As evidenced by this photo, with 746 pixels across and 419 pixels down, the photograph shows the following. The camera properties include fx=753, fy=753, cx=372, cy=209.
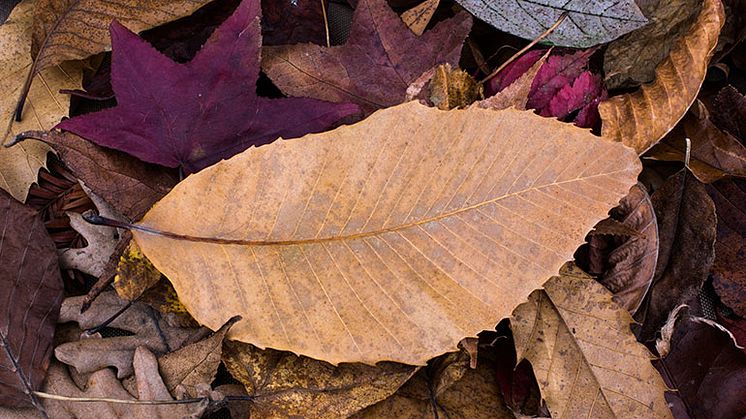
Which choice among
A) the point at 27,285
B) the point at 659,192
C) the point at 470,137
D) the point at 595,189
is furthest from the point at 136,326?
the point at 659,192

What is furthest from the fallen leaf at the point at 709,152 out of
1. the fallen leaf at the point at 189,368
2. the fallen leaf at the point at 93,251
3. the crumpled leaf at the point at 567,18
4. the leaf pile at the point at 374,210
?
the fallen leaf at the point at 93,251

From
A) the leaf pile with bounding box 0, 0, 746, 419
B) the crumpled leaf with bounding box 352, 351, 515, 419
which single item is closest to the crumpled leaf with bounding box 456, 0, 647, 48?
the leaf pile with bounding box 0, 0, 746, 419

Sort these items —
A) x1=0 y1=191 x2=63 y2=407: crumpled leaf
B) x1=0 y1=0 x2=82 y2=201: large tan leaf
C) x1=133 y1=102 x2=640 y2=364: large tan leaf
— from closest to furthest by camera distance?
x1=133 y1=102 x2=640 y2=364: large tan leaf, x1=0 y1=191 x2=63 y2=407: crumpled leaf, x1=0 y1=0 x2=82 y2=201: large tan leaf

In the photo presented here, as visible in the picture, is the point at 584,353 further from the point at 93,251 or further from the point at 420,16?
the point at 93,251

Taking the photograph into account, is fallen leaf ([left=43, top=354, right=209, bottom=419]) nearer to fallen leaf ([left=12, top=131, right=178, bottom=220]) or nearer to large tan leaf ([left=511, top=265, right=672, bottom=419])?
fallen leaf ([left=12, top=131, right=178, bottom=220])

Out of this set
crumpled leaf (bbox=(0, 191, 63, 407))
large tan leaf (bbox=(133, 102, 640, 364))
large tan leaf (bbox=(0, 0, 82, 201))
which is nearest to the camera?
large tan leaf (bbox=(133, 102, 640, 364))

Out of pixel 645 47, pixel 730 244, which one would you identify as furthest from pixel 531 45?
pixel 730 244
